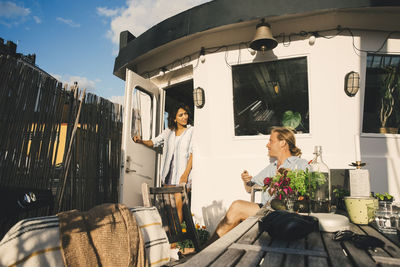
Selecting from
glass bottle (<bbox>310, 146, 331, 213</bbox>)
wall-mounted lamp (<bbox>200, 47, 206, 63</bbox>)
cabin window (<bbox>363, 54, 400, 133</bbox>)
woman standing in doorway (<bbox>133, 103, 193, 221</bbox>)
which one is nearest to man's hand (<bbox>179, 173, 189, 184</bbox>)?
woman standing in doorway (<bbox>133, 103, 193, 221</bbox>)

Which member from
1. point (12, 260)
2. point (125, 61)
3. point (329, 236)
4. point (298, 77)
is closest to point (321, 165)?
point (329, 236)

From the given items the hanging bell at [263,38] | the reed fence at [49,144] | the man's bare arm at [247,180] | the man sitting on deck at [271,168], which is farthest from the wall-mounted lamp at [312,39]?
the reed fence at [49,144]

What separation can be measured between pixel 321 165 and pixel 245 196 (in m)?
2.04

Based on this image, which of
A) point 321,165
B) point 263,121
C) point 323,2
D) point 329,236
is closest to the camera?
point 329,236

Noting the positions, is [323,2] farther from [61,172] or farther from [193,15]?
[61,172]

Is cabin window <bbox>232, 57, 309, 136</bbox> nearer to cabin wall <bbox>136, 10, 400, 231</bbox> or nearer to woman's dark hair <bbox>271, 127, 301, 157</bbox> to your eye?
cabin wall <bbox>136, 10, 400, 231</bbox>

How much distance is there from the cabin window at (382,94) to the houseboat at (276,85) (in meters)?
0.01

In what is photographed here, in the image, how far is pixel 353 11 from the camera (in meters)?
3.13

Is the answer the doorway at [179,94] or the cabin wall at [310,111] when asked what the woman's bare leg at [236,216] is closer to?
the cabin wall at [310,111]

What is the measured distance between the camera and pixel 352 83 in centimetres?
324

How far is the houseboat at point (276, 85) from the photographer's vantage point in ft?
10.5

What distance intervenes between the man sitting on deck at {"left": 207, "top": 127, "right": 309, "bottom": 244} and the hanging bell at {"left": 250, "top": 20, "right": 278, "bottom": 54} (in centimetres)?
111

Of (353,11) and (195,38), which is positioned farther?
(195,38)

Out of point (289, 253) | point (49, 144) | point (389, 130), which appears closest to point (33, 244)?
point (289, 253)
